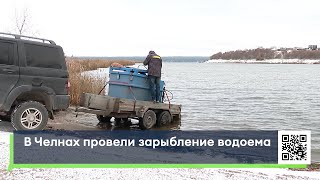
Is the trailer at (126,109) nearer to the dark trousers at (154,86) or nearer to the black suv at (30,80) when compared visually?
the dark trousers at (154,86)

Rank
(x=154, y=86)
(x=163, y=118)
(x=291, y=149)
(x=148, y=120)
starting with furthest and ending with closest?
(x=163, y=118)
(x=154, y=86)
(x=148, y=120)
(x=291, y=149)

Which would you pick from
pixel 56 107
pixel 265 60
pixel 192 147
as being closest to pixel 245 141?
pixel 192 147

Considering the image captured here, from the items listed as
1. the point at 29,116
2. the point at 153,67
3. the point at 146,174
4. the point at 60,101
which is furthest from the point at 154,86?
the point at 146,174

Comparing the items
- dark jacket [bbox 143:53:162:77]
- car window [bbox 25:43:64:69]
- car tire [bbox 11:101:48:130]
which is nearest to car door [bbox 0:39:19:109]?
car window [bbox 25:43:64:69]

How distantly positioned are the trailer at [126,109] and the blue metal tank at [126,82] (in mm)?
413

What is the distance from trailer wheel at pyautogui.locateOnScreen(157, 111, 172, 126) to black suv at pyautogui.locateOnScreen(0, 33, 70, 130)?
471 centimetres

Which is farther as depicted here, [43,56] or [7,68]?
[43,56]

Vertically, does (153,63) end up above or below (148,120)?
above

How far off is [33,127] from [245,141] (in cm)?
639

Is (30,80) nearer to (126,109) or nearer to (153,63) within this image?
(126,109)

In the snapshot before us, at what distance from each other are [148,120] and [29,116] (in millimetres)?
4708

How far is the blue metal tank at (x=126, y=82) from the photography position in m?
13.4

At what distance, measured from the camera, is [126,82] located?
44.0ft

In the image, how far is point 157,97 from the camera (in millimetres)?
14117
